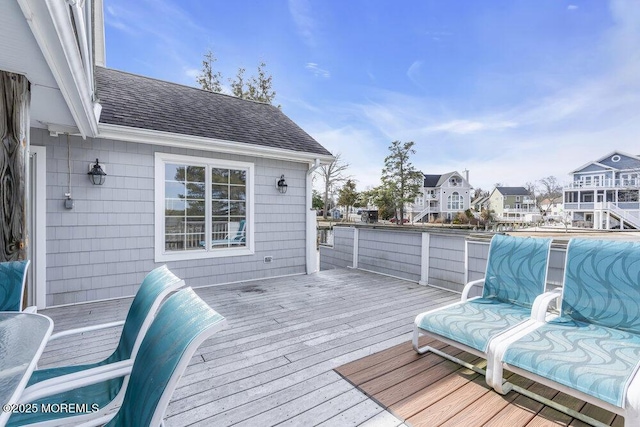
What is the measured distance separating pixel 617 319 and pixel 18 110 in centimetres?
539

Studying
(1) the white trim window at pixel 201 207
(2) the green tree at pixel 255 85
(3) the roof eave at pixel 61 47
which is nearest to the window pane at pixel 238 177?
(1) the white trim window at pixel 201 207

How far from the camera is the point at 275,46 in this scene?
1009cm

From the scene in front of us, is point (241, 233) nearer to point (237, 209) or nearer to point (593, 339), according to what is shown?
point (237, 209)

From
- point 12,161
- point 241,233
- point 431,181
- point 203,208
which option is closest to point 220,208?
point 203,208

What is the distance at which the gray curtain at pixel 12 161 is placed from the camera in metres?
2.39

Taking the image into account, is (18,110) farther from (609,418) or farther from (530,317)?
(609,418)

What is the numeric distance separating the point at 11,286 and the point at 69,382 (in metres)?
1.43

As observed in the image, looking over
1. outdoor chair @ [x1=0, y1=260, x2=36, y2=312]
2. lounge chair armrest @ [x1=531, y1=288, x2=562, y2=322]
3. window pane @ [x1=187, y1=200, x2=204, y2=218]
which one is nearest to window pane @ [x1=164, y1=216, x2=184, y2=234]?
window pane @ [x1=187, y1=200, x2=204, y2=218]

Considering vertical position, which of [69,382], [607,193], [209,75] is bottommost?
[69,382]

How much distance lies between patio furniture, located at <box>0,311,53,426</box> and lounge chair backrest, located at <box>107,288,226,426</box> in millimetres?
358

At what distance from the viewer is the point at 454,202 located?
36.7m

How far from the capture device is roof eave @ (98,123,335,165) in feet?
14.4

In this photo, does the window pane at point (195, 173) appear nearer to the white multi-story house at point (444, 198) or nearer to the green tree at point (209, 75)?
the green tree at point (209, 75)

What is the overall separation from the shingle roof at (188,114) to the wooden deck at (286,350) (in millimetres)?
2936
